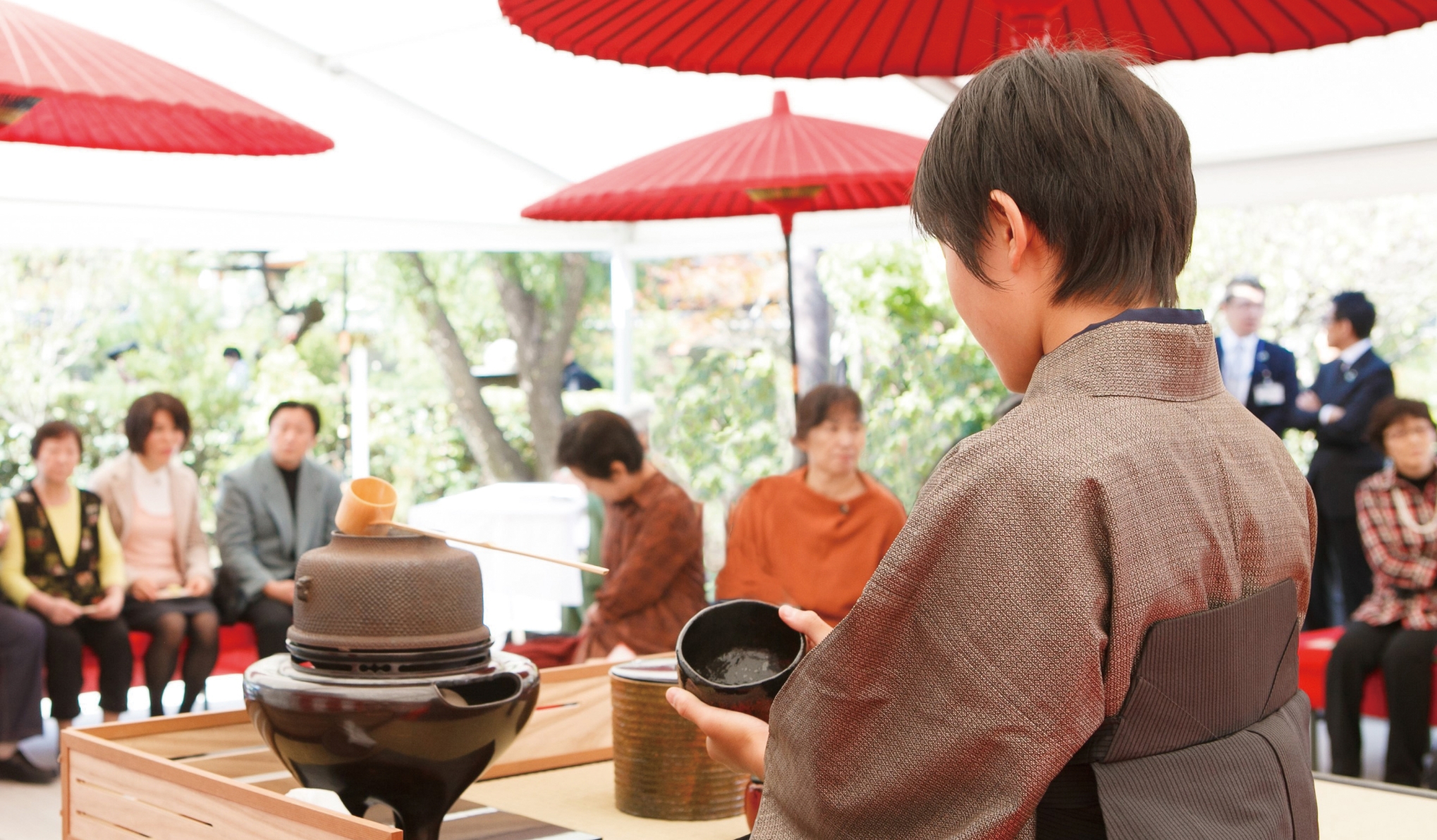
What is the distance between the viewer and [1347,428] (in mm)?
4844

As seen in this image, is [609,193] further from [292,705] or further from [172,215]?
[172,215]

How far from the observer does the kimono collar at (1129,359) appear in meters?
0.94

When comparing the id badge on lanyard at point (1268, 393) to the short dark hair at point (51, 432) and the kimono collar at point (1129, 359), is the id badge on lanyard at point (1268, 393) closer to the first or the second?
the short dark hair at point (51, 432)

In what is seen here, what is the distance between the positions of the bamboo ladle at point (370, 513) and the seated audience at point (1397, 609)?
3.25 m

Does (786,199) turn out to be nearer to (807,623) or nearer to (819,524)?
(819,524)

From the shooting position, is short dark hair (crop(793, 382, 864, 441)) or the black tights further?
the black tights

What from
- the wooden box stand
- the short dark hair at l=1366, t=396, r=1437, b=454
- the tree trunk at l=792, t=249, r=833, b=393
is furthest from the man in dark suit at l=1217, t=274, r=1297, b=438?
the wooden box stand

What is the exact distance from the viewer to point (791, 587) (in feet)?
11.7

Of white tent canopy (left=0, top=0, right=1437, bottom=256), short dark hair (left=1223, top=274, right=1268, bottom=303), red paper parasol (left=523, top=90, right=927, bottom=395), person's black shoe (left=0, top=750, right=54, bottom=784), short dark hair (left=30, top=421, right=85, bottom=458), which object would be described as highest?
white tent canopy (left=0, top=0, right=1437, bottom=256)

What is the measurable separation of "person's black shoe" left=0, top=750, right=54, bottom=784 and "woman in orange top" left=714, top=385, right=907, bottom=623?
7.37 ft

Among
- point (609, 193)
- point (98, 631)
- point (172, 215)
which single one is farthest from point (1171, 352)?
point (172, 215)

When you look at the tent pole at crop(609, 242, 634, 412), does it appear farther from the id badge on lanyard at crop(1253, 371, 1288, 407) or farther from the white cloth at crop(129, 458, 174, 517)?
the id badge on lanyard at crop(1253, 371, 1288, 407)

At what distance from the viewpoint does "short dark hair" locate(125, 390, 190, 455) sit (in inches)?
186

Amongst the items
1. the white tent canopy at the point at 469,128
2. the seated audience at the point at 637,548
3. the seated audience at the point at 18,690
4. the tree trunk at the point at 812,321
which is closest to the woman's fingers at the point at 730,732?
the seated audience at the point at 637,548
